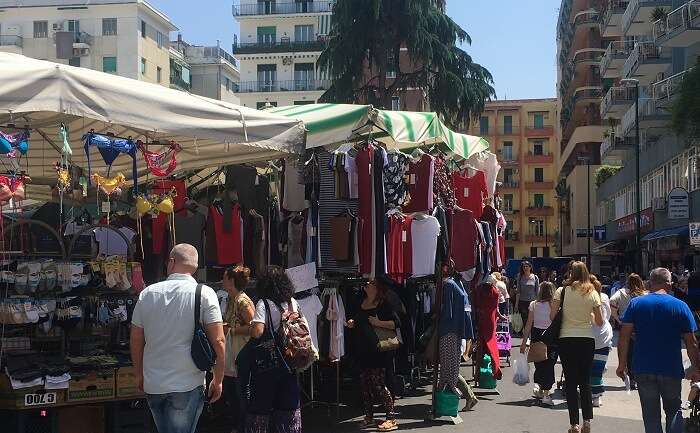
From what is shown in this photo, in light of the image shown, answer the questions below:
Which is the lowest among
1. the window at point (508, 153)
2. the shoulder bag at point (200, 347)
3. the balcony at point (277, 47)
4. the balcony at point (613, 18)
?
the shoulder bag at point (200, 347)

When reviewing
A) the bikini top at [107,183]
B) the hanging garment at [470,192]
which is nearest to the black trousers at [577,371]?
the hanging garment at [470,192]

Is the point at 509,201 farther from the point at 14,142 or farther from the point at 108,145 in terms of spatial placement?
the point at 14,142

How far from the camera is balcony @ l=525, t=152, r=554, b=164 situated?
305 feet

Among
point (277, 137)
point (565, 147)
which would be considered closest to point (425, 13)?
point (277, 137)

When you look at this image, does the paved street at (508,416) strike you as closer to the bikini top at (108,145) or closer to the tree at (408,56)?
the bikini top at (108,145)

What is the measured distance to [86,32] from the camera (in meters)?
64.3

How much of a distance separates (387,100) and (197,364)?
→ 25.3 metres

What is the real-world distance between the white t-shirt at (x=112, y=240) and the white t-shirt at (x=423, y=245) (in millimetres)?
3138

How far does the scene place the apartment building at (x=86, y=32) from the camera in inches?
2520

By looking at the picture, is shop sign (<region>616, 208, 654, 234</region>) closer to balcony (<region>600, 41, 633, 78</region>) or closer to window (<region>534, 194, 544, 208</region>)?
balcony (<region>600, 41, 633, 78</region>)

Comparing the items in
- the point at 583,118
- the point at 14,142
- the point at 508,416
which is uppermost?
the point at 583,118

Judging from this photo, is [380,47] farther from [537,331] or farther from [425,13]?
[537,331]

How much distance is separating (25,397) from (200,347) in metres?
2.03

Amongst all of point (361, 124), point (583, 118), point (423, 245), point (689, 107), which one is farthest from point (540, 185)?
point (361, 124)
